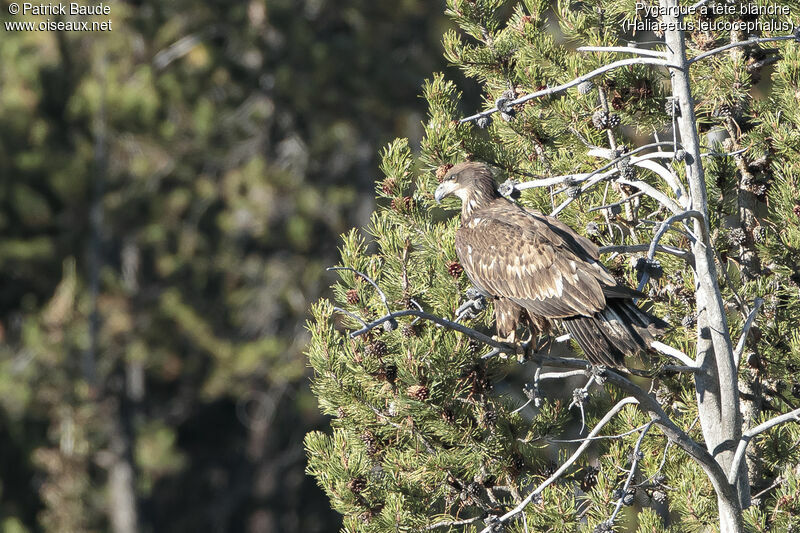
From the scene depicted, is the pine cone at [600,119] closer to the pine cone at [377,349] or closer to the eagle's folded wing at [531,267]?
the eagle's folded wing at [531,267]

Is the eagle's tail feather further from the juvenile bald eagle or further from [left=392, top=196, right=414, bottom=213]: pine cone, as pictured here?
[left=392, top=196, right=414, bottom=213]: pine cone

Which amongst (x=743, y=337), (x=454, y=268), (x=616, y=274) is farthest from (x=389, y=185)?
(x=743, y=337)

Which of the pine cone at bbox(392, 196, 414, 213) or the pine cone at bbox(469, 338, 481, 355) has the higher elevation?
the pine cone at bbox(392, 196, 414, 213)

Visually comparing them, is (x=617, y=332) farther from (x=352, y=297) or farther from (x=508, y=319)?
(x=352, y=297)

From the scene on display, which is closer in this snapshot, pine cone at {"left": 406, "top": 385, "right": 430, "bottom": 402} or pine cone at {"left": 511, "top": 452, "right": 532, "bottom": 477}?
pine cone at {"left": 406, "top": 385, "right": 430, "bottom": 402}

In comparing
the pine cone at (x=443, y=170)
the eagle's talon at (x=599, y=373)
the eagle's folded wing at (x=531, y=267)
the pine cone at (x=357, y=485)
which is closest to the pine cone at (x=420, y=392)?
the pine cone at (x=357, y=485)

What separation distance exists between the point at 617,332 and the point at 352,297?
1132mm

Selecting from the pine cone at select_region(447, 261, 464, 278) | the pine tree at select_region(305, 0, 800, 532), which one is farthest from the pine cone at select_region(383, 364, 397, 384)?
the pine cone at select_region(447, 261, 464, 278)

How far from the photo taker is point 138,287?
47.7 feet

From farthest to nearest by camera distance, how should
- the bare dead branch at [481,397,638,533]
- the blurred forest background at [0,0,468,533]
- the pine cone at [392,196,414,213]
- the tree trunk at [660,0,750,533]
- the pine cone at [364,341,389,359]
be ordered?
1. the blurred forest background at [0,0,468,533]
2. the pine cone at [392,196,414,213]
3. the pine cone at [364,341,389,359]
4. the tree trunk at [660,0,750,533]
5. the bare dead branch at [481,397,638,533]

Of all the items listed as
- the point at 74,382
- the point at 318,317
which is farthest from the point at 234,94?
the point at 318,317

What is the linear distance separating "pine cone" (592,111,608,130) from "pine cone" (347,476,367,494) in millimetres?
1849

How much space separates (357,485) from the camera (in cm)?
404

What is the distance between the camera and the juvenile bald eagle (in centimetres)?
385
